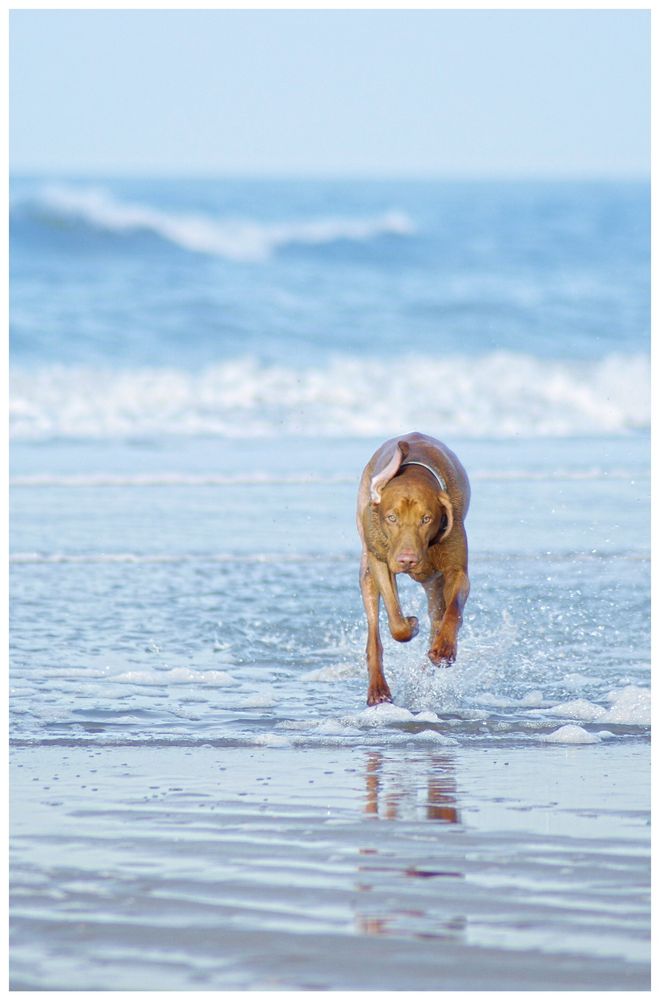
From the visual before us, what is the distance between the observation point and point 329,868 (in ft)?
13.6

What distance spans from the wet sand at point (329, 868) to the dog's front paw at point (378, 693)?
790mm

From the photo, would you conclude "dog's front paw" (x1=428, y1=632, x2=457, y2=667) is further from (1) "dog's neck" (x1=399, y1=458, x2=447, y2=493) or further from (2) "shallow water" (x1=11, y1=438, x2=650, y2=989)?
(1) "dog's neck" (x1=399, y1=458, x2=447, y2=493)

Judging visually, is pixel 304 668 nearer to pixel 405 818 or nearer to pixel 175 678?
pixel 175 678

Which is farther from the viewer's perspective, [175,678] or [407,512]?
[175,678]

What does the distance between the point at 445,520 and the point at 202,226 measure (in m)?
26.4

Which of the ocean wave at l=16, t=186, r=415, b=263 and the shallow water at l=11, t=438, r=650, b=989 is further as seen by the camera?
the ocean wave at l=16, t=186, r=415, b=263

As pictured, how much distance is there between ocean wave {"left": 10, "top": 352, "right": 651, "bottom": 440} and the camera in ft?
56.9

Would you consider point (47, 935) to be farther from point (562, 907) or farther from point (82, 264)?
point (82, 264)

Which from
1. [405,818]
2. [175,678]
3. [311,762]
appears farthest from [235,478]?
[405,818]

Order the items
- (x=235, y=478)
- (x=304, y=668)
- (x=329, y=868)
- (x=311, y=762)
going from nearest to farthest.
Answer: (x=329, y=868), (x=311, y=762), (x=304, y=668), (x=235, y=478)

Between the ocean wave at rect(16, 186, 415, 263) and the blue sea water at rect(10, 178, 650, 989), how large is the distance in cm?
712

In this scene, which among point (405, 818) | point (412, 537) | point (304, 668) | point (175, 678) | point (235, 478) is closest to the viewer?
point (405, 818)

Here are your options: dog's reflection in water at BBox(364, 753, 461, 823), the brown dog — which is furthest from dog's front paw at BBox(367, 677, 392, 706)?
dog's reflection in water at BBox(364, 753, 461, 823)

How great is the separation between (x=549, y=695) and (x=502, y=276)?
Answer: 78.0 feet
